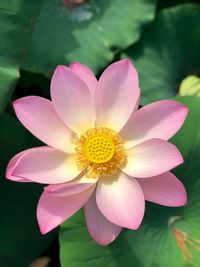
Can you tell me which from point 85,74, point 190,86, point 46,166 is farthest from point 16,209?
point 190,86

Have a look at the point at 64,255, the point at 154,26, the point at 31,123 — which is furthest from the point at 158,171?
the point at 154,26

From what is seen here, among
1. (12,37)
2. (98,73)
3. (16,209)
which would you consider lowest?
(16,209)

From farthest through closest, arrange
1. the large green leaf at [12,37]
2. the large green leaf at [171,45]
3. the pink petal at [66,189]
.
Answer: the large green leaf at [171,45] < the large green leaf at [12,37] < the pink petal at [66,189]

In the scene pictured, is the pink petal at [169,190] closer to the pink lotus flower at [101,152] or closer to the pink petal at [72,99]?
the pink lotus flower at [101,152]

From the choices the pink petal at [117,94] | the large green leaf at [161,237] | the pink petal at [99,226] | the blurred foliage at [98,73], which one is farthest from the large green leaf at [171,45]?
the pink petal at [99,226]

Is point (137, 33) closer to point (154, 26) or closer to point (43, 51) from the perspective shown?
point (154, 26)

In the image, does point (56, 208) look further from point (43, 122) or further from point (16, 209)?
point (16, 209)
